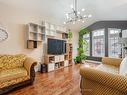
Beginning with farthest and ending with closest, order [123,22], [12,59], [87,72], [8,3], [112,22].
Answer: [112,22] → [123,22] → [8,3] → [12,59] → [87,72]

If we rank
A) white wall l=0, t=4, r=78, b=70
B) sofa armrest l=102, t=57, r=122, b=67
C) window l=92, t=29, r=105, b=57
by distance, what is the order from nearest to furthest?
sofa armrest l=102, t=57, r=122, b=67, white wall l=0, t=4, r=78, b=70, window l=92, t=29, r=105, b=57

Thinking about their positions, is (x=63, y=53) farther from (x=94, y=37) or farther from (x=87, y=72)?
(x=87, y=72)

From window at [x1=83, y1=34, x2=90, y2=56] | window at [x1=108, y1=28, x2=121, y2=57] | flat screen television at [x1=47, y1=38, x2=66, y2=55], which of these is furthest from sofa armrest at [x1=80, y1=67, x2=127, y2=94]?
window at [x1=83, y1=34, x2=90, y2=56]

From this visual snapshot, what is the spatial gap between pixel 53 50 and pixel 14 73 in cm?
238

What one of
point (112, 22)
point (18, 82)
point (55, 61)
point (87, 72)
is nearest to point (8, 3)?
point (18, 82)

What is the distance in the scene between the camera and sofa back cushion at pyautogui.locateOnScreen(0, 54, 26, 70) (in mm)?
3008

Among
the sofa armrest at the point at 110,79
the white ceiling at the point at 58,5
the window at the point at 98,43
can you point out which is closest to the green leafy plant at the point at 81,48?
the window at the point at 98,43

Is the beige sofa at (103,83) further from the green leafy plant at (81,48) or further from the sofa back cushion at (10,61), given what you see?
the green leafy plant at (81,48)

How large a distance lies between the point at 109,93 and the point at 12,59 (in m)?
2.78

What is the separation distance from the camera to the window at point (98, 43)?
22.7 ft

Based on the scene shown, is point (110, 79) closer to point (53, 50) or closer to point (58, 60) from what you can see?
point (53, 50)

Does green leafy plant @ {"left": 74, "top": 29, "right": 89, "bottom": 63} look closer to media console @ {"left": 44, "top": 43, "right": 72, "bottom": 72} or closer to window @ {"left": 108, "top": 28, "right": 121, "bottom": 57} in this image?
media console @ {"left": 44, "top": 43, "right": 72, "bottom": 72}

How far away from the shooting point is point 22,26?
12.9 ft

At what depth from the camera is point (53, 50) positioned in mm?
4855
